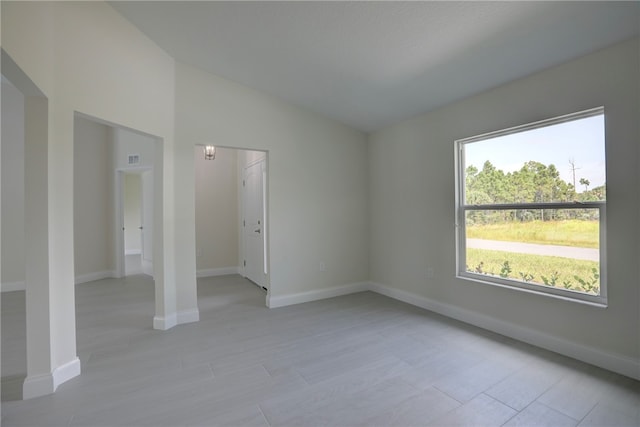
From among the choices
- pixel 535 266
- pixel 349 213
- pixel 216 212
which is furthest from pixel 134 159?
pixel 535 266

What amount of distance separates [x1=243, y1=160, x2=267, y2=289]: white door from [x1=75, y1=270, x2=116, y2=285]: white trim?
8.42 feet

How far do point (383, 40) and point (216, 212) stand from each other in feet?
14.9

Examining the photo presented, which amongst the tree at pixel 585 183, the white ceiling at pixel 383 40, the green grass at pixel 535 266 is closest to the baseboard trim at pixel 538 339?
the green grass at pixel 535 266

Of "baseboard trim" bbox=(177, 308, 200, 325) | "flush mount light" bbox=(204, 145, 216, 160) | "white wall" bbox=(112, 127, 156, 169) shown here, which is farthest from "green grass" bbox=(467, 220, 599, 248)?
"white wall" bbox=(112, 127, 156, 169)

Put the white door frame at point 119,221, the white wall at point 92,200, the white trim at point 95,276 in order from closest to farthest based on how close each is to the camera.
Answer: the white trim at point 95,276 < the white wall at point 92,200 < the white door frame at point 119,221

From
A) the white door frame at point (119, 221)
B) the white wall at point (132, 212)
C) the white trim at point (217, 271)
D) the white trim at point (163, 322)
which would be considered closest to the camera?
the white trim at point (163, 322)

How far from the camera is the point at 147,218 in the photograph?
6367 millimetres

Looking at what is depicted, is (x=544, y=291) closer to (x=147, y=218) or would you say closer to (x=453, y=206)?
(x=453, y=206)

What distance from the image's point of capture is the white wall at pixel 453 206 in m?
2.07


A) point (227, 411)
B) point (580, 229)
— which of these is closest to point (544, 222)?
point (580, 229)

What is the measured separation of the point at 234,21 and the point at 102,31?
109 cm

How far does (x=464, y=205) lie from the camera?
3211 millimetres

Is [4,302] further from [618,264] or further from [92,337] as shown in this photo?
[618,264]

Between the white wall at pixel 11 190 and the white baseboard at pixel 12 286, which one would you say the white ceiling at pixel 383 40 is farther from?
the white baseboard at pixel 12 286
